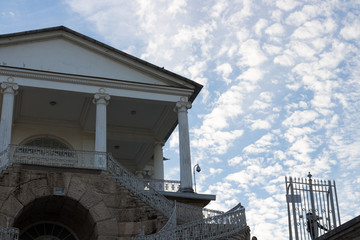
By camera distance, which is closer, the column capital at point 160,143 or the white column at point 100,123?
the white column at point 100,123

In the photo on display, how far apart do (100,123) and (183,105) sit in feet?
13.0

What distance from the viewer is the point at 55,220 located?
21.9 m

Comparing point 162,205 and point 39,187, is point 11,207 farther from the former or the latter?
point 162,205

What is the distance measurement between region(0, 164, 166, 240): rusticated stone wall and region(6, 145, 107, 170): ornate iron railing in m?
0.61

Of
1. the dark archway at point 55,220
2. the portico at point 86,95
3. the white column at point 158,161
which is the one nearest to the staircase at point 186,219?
the portico at point 86,95

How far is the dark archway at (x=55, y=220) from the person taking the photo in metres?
19.8

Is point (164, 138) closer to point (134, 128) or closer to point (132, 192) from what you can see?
point (134, 128)

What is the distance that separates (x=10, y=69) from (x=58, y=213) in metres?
6.28

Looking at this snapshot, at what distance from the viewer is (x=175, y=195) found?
2247 centimetres

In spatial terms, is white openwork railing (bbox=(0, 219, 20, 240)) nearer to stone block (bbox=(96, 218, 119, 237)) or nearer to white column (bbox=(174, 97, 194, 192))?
stone block (bbox=(96, 218, 119, 237))

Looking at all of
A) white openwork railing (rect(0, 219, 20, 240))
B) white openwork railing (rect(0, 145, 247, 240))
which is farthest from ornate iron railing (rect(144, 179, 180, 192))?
white openwork railing (rect(0, 219, 20, 240))

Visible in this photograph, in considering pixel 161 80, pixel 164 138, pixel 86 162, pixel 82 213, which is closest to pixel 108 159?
pixel 86 162

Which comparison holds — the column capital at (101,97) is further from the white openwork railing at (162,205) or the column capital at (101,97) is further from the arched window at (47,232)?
the arched window at (47,232)

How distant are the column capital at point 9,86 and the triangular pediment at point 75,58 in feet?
2.95
